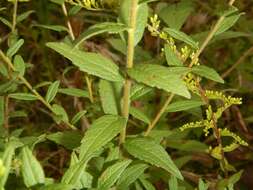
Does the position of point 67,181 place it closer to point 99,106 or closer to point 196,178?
point 99,106

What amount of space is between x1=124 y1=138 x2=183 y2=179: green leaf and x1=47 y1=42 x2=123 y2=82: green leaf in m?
0.15

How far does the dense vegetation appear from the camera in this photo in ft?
2.97

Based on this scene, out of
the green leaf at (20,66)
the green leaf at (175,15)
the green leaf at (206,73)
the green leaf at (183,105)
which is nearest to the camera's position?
the green leaf at (206,73)

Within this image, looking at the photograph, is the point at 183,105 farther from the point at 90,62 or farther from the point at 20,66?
the point at 20,66

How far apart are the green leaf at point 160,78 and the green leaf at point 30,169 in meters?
0.26

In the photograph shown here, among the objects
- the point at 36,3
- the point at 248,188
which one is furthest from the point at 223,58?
the point at 36,3

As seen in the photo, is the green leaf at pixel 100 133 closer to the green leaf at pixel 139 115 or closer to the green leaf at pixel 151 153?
the green leaf at pixel 151 153

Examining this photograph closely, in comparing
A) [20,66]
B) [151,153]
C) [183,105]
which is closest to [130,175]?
[151,153]

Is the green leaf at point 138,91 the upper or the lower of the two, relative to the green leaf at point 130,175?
upper

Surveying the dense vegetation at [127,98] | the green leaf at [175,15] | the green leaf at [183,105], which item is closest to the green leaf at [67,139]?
the dense vegetation at [127,98]

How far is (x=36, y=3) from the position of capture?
8.78 ft

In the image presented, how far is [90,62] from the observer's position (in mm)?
963

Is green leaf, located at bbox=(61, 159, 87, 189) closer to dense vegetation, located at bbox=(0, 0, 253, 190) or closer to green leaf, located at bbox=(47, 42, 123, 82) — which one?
dense vegetation, located at bbox=(0, 0, 253, 190)

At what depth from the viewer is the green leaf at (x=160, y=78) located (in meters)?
0.85
